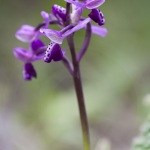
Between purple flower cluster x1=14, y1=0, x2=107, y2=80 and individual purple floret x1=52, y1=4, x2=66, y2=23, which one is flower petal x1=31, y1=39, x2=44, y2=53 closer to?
purple flower cluster x1=14, y1=0, x2=107, y2=80

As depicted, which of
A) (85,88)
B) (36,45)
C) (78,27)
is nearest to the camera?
(78,27)

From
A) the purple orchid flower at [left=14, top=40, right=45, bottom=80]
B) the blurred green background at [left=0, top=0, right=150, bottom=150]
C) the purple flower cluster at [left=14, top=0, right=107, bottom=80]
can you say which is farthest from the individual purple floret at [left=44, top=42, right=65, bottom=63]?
the blurred green background at [left=0, top=0, right=150, bottom=150]

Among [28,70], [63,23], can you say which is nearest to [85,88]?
[28,70]

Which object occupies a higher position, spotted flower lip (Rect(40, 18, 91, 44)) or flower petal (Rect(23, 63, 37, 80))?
flower petal (Rect(23, 63, 37, 80))

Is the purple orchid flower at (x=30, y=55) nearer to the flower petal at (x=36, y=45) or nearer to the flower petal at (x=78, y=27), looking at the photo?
the flower petal at (x=36, y=45)

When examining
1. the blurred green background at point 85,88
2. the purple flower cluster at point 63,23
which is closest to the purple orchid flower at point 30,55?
the purple flower cluster at point 63,23

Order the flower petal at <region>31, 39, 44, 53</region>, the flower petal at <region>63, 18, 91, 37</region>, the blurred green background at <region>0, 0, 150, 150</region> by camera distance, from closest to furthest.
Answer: the flower petal at <region>63, 18, 91, 37</region>
the flower petal at <region>31, 39, 44, 53</region>
the blurred green background at <region>0, 0, 150, 150</region>

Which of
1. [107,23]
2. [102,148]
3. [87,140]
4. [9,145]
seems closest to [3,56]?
[107,23]

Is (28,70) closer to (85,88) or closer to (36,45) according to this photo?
(36,45)
